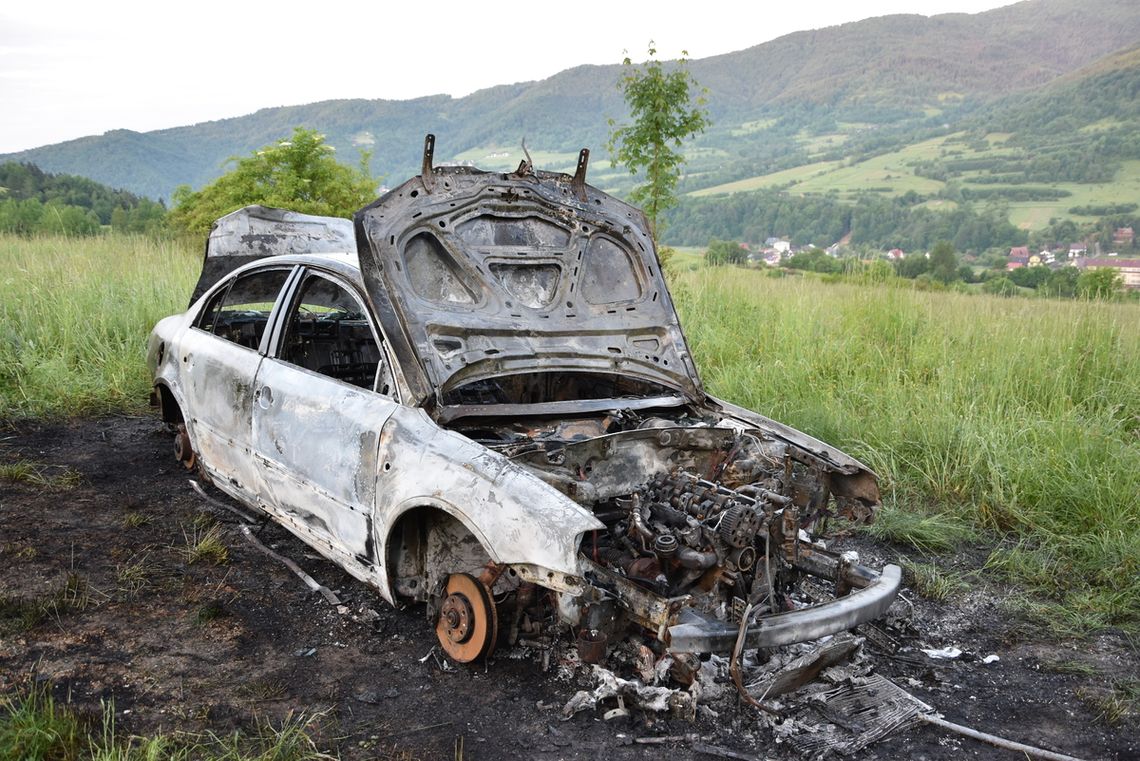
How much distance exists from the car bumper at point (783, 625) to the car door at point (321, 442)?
1483 millimetres

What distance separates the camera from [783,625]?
2959mm

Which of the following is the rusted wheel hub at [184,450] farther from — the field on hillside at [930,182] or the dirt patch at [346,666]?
the field on hillside at [930,182]

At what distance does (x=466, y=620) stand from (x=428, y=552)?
1.21 ft

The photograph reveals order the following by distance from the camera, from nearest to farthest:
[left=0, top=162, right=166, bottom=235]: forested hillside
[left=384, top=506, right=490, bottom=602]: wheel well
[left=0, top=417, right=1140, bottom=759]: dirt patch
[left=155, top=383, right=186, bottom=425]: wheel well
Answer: [left=0, top=417, right=1140, bottom=759]: dirt patch, [left=384, top=506, right=490, bottom=602]: wheel well, [left=155, top=383, right=186, bottom=425]: wheel well, [left=0, top=162, right=166, bottom=235]: forested hillside

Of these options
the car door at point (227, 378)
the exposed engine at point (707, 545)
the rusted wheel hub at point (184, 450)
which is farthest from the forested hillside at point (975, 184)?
the exposed engine at point (707, 545)

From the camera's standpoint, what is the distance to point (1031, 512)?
211 inches

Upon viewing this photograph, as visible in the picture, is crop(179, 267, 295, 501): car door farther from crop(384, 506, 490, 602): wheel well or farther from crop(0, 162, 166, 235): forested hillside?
crop(0, 162, 166, 235): forested hillside

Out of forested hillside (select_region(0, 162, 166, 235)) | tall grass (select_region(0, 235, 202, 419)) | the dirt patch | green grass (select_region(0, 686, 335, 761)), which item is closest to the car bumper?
the dirt patch

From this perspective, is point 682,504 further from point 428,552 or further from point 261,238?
point 261,238

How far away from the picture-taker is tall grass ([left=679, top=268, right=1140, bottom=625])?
→ 16.6 ft

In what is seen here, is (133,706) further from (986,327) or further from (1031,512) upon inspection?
(986,327)

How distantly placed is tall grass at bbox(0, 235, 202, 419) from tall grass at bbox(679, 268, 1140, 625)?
572cm

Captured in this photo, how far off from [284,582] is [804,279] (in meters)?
8.77

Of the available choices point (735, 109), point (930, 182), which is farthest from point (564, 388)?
point (735, 109)
